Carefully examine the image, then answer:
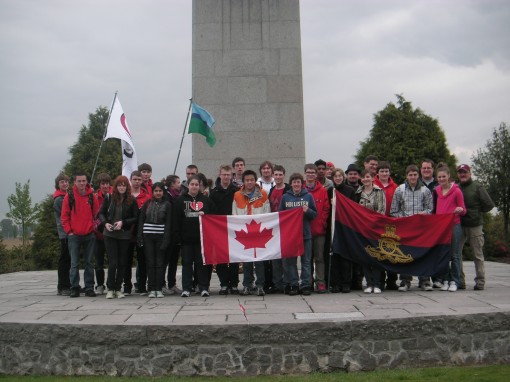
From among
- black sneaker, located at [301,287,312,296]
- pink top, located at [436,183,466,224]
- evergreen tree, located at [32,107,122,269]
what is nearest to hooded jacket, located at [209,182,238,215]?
black sneaker, located at [301,287,312,296]

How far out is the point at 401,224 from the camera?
8.51 meters

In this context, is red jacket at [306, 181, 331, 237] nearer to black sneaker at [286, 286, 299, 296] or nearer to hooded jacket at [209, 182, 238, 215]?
black sneaker at [286, 286, 299, 296]

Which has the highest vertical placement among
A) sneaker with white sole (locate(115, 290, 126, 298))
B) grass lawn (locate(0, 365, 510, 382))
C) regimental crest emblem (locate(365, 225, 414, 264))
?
regimental crest emblem (locate(365, 225, 414, 264))

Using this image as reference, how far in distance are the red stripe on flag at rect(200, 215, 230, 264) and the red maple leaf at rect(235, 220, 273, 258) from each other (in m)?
0.23

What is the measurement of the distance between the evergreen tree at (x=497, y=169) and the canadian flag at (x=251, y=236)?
14986 mm

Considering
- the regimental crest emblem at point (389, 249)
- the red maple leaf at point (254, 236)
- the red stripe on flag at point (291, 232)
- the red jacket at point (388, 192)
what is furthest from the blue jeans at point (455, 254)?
the red maple leaf at point (254, 236)

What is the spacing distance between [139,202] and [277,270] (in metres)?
2.44

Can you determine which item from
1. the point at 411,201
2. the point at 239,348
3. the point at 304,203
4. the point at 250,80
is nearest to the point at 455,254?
the point at 411,201

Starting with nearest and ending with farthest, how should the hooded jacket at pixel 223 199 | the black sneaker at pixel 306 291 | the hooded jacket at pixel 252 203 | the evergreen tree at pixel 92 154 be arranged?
the black sneaker at pixel 306 291 → the hooded jacket at pixel 252 203 → the hooded jacket at pixel 223 199 → the evergreen tree at pixel 92 154

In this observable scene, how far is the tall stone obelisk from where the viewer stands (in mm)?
12633

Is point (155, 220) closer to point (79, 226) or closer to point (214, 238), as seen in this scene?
point (214, 238)

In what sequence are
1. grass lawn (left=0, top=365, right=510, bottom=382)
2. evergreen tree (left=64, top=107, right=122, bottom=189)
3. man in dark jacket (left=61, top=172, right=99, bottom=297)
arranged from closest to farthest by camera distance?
grass lawn (left=0, top=365, right=510, bottom=382) → man in dark jacket (left=61, top=172, right=99, bottom=297) → evergreen tree (left=64, top=107, right=122, bottom=189)

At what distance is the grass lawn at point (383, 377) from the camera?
17.7 ft

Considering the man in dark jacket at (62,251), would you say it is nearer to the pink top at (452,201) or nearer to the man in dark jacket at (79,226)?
the man in dark jacket at (79,226)
